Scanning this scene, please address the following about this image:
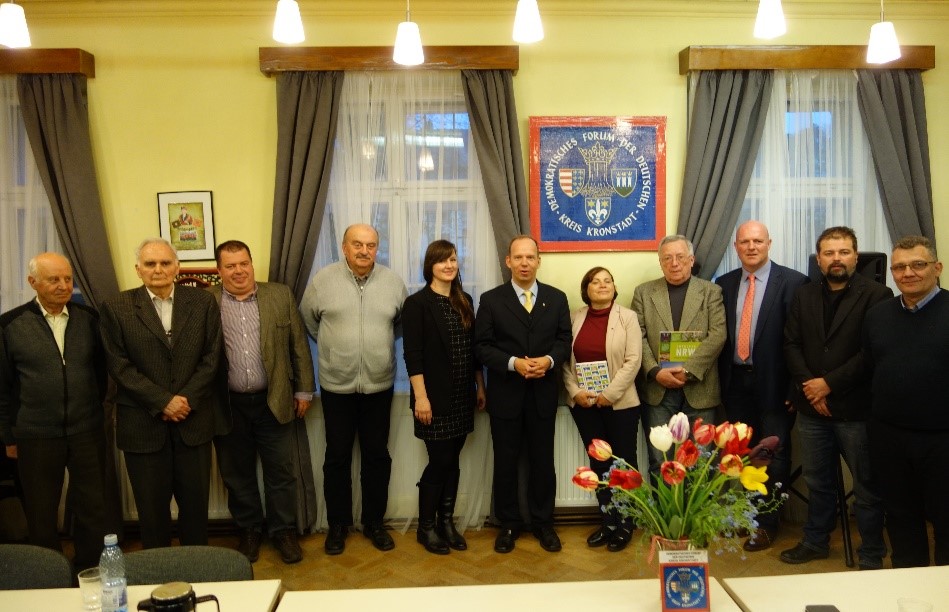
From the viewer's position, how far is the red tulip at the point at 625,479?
5.91ft

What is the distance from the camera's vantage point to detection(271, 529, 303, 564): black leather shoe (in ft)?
12.4

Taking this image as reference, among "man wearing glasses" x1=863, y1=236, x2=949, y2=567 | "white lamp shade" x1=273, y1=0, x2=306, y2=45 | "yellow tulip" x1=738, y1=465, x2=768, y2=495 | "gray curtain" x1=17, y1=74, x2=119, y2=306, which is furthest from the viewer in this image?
Answer: "gray curtain" x1=17, y1=74, x2=119, y2=306

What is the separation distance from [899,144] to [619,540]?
293 cm

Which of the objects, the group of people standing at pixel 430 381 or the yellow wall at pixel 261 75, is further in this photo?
the yellow wall at pixel 261 75

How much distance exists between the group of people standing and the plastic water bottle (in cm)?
157

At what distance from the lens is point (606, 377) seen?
3.79m

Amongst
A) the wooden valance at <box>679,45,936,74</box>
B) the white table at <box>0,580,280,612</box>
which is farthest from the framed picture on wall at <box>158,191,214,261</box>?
the wooden valance at <box>679,45,936,74</box>

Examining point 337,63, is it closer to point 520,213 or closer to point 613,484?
point 520,213

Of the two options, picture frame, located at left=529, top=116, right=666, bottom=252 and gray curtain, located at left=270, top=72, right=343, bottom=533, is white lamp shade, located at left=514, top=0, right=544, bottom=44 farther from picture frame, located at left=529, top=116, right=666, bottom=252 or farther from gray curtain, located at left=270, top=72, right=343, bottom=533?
Answer: gray curtain, located at left=270, top=72, right=343, bottom=533

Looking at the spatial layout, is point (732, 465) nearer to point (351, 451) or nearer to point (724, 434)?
point (724, 434)

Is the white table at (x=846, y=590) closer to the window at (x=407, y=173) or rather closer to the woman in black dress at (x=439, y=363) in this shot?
the woman in black dress at (x=439, y=363)

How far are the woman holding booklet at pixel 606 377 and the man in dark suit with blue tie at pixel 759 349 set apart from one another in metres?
0.55

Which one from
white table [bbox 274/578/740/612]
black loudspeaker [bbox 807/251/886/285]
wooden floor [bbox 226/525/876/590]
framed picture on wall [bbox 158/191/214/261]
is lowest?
wooden floor [bbox 226/525/876/590]

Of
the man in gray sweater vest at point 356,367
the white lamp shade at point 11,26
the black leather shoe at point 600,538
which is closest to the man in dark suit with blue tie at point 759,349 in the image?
the black leather shoe at point 600,538
